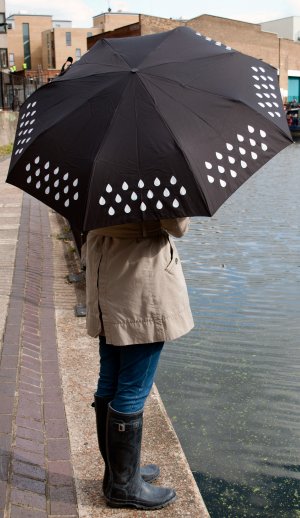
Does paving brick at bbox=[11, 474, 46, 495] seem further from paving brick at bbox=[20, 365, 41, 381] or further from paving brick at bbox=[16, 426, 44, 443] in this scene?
paving brick at bbox=[20, 365, 41, 381]

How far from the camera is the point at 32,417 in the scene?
380 centimetres

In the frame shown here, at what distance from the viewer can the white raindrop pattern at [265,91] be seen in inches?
110

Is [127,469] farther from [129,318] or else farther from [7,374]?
[7,374]

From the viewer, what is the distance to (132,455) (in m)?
2.95

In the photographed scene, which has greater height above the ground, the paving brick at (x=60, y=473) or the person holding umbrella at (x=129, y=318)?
the person holding umbrella at (x=129, y=318)

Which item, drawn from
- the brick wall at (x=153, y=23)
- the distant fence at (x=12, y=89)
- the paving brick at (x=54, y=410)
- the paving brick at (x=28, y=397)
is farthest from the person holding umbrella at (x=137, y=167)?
the brick wall at (x=153, y=23)

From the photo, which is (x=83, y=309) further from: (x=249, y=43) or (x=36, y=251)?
(x=249, y=43)

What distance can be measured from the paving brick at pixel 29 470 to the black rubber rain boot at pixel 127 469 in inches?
14.3

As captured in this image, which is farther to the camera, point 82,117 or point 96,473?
point 96,473

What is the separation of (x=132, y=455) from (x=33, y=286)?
4004 millimetres

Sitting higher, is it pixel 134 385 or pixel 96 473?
pixel 134 385

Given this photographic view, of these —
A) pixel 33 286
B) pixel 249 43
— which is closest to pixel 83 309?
pixel 33 286

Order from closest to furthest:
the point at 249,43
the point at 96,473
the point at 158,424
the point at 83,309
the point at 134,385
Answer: the point at 134,385 < the point at 96,473 < the point at 158,424 < the point at 83,309 < the point at 249,43

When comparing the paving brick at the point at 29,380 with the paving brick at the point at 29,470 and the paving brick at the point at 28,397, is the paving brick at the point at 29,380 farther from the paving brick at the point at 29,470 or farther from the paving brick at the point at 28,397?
the paving brick at the point at 29,470
